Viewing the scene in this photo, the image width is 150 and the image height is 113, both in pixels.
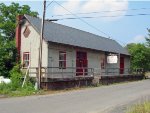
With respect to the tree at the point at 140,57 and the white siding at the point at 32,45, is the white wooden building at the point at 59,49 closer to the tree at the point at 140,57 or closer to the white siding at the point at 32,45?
the white siding at the point at 32,45

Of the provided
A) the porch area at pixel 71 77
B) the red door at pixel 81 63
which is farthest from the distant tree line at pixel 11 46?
the red door at pixel 81 63

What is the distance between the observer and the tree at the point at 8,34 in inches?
1325

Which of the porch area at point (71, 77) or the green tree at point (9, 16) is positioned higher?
the green tree at point (9, 16)

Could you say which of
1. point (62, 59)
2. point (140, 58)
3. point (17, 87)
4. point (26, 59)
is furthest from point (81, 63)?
point (140, 58)

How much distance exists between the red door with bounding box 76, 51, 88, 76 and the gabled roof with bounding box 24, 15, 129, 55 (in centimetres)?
93

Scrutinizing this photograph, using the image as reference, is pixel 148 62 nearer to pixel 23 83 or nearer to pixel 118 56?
pixel 118 56

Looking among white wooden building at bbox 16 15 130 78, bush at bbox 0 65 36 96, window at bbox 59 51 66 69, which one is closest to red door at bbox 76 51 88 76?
white wooden building at bbox 16 15 130 78

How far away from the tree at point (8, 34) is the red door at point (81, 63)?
6.28 meters

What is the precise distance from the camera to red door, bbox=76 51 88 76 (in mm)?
37153

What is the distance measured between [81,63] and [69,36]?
3086 mm

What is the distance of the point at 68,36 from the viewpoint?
3712cm

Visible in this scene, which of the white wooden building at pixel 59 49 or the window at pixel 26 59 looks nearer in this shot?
the white wooden building at pixel 59 49

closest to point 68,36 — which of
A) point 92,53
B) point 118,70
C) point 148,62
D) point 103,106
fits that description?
point 92,53

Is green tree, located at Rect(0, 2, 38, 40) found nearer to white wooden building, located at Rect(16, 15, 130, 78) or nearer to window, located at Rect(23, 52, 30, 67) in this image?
white wooden building, located at Rect(16, 15, 130, 78)
